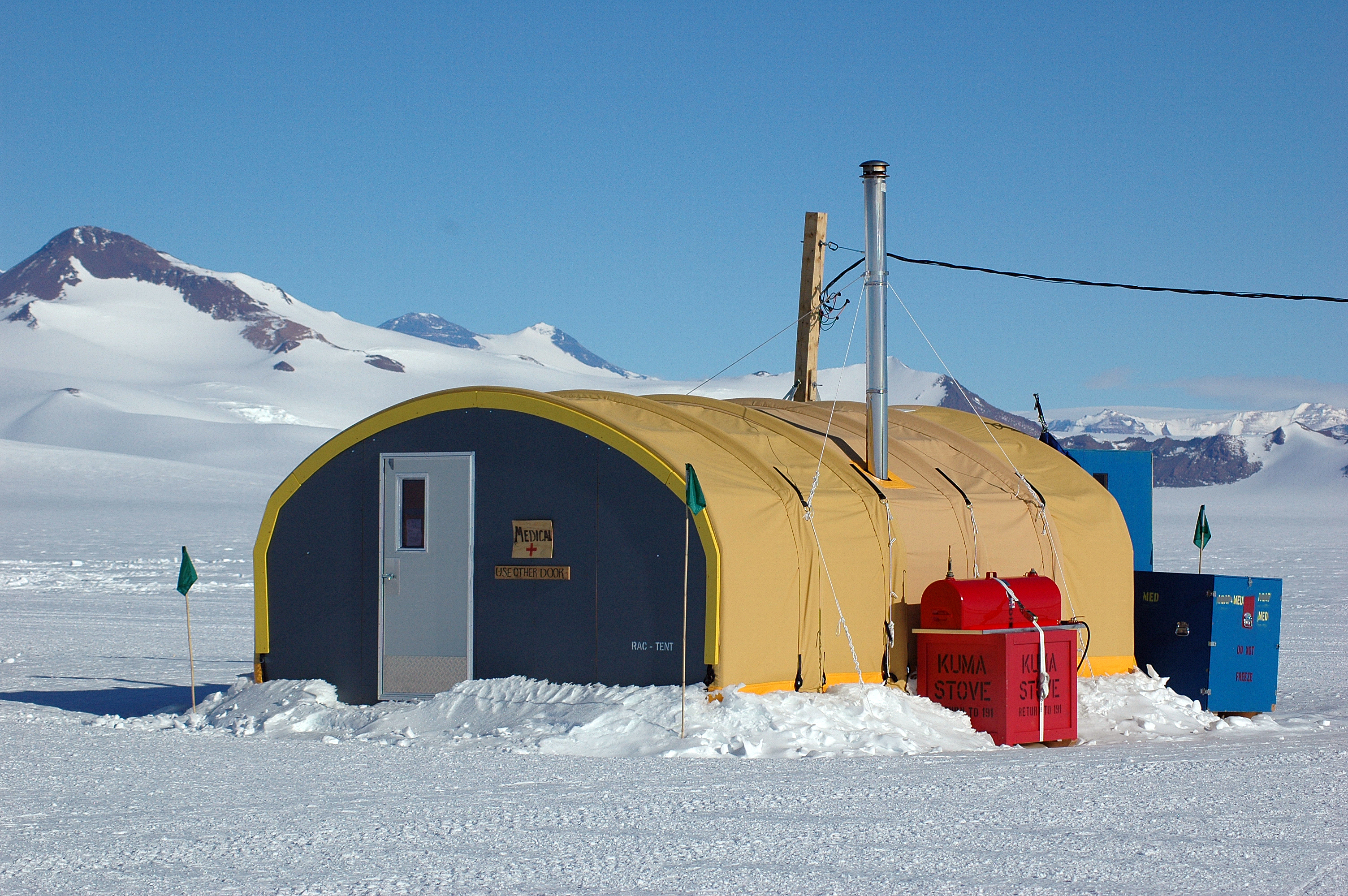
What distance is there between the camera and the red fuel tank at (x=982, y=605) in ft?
33.7

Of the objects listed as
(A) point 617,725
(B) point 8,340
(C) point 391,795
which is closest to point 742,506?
(A) point 617,725

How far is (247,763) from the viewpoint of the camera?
872cm

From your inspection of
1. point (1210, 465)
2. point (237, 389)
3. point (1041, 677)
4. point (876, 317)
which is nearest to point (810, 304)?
point (876, 317)

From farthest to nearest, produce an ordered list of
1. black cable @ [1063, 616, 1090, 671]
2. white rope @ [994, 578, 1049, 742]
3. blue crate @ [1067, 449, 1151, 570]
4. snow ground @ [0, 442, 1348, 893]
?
blue crate @ [1067, 449, 1151, 570], black cable @ [1063, 616, 1090, 671], white rope @ [994, 578, 1049, 742], snow ground @ [0, 442, 1348, 893]

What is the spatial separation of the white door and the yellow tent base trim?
5485 mm

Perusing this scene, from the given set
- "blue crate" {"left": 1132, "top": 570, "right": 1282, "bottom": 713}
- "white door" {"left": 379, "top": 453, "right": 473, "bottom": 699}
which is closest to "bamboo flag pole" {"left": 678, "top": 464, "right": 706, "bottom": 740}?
"white door" {"left": 379, "top": 453, "right": 473, "bottom": 699}

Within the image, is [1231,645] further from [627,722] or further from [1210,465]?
[1210,465]

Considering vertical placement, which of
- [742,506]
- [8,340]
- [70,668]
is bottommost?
[70,668]

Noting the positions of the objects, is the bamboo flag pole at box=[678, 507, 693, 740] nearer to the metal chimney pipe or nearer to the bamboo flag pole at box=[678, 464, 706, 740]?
the bamboo flag pole at box=[678, 464, 706, 740]

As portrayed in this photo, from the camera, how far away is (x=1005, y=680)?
996 cm

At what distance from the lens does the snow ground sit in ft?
19.6

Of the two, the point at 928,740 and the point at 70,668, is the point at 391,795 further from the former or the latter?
the point at 70,668

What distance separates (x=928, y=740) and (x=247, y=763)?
4.61 metres

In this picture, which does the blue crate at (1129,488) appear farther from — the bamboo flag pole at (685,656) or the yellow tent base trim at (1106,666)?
the bamboo flag pole at (685,656)
